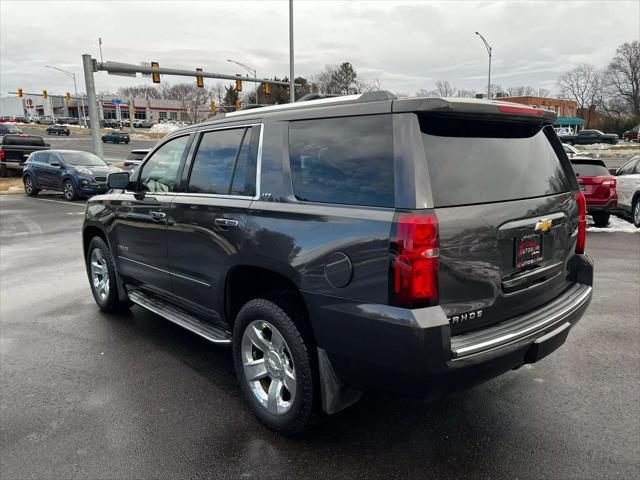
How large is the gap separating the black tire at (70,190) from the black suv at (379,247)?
48.0ft

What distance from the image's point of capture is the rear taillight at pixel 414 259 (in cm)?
229

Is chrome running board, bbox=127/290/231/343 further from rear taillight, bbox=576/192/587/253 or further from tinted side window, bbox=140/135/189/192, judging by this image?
rear taillight, bbox=576/192/587/253

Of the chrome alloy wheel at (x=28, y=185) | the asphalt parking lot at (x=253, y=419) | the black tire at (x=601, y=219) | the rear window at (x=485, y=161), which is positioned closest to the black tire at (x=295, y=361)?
the asphalt parking lot at (x=253, y=419)

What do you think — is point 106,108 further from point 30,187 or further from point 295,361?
point 295,361

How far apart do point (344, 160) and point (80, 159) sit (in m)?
16.9

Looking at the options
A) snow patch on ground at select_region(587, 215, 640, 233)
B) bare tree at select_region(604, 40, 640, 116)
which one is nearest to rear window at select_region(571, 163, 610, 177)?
snow patch on ground at select_region(587, 215, 640, 233)

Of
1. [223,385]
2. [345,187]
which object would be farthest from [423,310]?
[223,385]

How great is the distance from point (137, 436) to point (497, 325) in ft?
7.38

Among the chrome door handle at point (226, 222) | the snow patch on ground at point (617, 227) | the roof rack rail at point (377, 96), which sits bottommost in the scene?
the snow patch on ground at point (617, 227)

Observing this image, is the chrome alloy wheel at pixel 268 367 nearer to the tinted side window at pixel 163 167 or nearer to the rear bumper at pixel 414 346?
the rear bumper at pixel 414 346

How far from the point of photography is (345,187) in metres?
2.62

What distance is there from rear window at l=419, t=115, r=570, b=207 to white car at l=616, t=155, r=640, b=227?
9057mm

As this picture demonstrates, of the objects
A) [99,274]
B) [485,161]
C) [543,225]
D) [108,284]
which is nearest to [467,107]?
[485,161]

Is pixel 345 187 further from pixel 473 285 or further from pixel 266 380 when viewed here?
pixel 266 380
